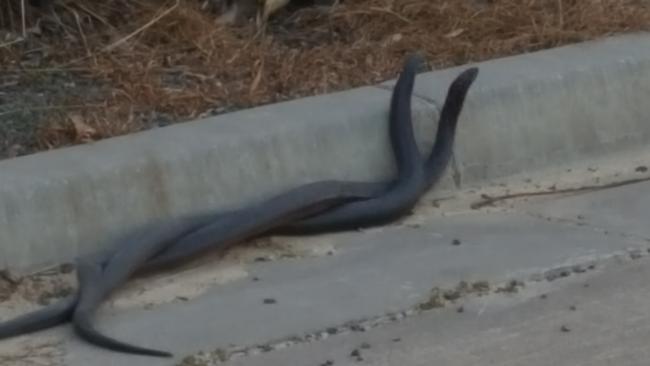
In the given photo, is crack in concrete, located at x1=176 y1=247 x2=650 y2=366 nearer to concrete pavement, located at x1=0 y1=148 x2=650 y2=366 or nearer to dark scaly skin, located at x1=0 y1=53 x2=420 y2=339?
concrete pavement, located at x1=0 y1=148 x2=650 y2=366

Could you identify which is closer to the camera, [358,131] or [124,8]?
[358,131]

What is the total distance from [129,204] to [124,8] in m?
2.33

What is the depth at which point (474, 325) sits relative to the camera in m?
5.55

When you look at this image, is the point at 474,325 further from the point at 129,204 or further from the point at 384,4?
the point at 384,4

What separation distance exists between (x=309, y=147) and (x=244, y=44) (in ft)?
4.87

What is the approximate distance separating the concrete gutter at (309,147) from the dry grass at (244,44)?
338 mm

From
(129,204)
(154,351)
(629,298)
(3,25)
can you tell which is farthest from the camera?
(3,25)

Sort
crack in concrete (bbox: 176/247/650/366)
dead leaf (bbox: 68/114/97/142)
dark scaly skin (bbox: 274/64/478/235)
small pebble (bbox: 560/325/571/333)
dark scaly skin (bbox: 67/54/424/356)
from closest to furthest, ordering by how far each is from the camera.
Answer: crack in concrete (bbox: 176/247/650/366)
small pebble (bbox: 560/325/571/333)
dark scaly skin (bbox: 67/54/424/356)
dark scaly skin (bbox: 274/64/478/235)
dead leaf (bbox: 68/114/97/142)

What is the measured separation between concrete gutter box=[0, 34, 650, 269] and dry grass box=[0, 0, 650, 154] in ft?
1.11

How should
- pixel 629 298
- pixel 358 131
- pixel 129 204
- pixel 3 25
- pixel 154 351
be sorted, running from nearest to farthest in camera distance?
1. pixel 154 351
2. pixel 629 298
3. pixel 129 204
4. pixel 358 131
5. pixel 3 25

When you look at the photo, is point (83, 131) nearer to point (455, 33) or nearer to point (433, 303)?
point (433, 303)

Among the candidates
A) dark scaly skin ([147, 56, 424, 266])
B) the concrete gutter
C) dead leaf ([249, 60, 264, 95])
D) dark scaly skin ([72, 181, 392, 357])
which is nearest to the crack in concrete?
dark scaly skin ([72, 181, 392, 357])

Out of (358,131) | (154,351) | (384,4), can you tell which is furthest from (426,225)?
(384,4)

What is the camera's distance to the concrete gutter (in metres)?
6.24
